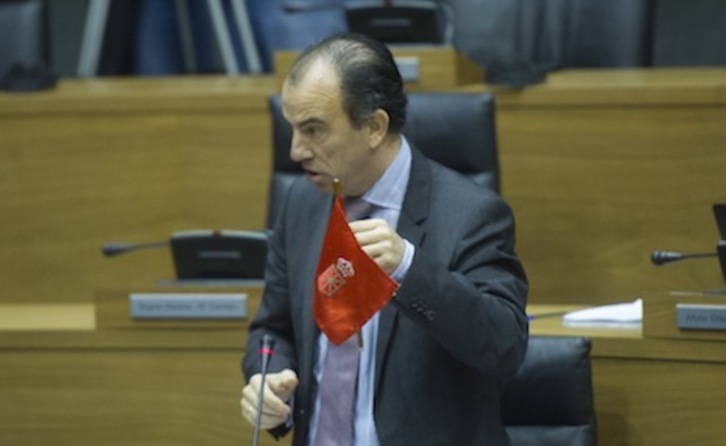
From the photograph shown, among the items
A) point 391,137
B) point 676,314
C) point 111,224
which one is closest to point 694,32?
point 111,224

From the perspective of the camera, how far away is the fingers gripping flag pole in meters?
2.23

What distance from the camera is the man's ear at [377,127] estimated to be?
242 cm

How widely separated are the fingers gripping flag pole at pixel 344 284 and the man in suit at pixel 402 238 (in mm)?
70

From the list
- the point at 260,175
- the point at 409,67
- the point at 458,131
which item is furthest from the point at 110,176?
the point at 458,131

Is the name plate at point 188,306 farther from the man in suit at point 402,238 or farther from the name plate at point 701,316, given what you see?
the name plate at point 701,316

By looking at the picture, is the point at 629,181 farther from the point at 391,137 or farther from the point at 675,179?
the point at 391,137

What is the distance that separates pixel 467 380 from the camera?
2.43 m

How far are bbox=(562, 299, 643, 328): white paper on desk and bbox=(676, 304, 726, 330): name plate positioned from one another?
6.0 inches

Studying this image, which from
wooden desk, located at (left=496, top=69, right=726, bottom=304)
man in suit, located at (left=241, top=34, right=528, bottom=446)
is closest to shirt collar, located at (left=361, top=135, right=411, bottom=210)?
man in suit, located at (left=241, top=34, right=528, bottom=446)

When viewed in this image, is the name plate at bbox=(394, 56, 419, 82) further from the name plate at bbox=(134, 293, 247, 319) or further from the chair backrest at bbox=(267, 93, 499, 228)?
the name plate at bbox=(134, 293, 247, 319)

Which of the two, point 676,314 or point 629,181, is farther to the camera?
point 629,181

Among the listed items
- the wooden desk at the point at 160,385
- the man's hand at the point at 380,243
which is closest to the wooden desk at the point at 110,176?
the wooden desk at the point at 160,385

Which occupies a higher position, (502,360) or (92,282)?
(502,360)

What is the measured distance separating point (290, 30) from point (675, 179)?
1568 mm
